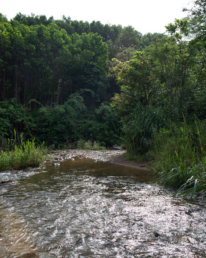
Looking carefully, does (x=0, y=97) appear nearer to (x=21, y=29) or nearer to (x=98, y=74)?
(x=21, y=29)

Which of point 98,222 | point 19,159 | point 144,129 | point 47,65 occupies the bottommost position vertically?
point 98,222

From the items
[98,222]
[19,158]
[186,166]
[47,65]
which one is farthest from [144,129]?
[47,65]

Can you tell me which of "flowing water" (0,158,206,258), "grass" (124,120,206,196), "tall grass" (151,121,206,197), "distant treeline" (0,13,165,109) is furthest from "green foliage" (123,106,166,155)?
"distant treeline" (0,13,165,109)

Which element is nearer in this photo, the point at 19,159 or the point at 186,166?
the point at 186,166

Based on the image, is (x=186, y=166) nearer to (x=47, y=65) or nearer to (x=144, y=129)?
(x=144, y=129)

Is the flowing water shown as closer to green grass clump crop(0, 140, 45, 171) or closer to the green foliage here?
green grass clump crop(0, 140, 45, 171)

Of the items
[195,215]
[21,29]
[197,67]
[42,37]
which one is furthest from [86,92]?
[195,215]

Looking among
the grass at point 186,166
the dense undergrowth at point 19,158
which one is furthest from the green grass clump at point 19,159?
the grass at point 186,166

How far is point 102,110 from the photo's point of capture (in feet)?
59.7

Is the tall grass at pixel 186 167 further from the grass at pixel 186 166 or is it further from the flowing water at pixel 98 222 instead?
the flowing water at pixel 98 222

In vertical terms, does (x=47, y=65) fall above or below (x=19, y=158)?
above

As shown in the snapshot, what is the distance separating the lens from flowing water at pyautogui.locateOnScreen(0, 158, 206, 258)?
179cm

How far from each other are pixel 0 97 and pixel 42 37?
653 cm

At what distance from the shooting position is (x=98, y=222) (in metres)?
2.34
